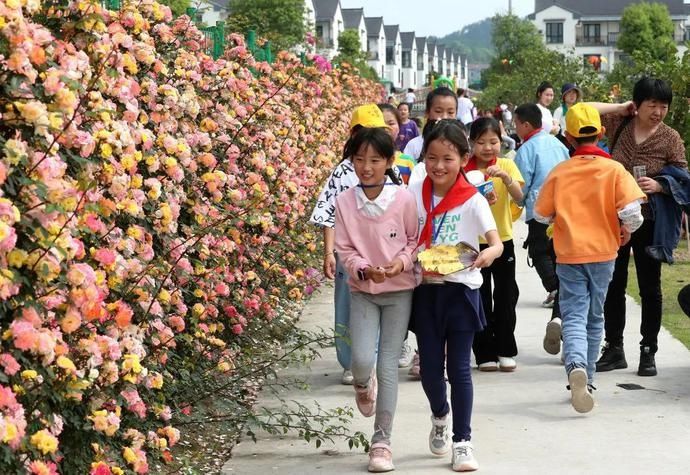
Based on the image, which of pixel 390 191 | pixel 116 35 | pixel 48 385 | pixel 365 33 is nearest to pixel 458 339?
pixel 390 191

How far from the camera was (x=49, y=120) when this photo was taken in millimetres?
3586

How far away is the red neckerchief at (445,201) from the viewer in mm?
6000

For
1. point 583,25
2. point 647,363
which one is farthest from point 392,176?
point 583,25

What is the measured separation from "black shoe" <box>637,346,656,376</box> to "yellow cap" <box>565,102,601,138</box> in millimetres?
1568

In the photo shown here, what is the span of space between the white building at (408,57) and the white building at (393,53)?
18.7 ft

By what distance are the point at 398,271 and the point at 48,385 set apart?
239cm

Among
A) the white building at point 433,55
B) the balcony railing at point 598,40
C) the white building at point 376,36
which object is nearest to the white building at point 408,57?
the white building at point 433,55

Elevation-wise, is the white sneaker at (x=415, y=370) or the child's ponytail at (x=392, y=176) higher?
the child's ponytail at (x=392, y=176)

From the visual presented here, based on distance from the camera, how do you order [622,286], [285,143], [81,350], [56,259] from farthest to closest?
[285,143], [622,286], [81,350], [56,259]

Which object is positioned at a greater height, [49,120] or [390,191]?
[49,120]

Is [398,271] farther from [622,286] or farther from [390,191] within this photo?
[622,286]

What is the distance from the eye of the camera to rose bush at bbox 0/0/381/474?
3508 millimetres

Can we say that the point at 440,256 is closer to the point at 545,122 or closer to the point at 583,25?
the point at 545,122

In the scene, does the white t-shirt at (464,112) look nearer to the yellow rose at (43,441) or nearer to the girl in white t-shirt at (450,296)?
the girl in white t-shirt at (450,296)
